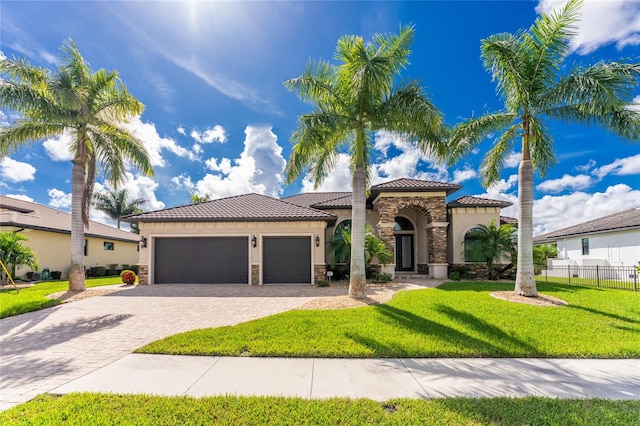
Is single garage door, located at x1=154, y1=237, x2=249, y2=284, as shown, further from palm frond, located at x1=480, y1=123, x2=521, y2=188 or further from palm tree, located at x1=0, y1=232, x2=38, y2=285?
palm frond, located at x1=480, y1=123, x2=521, y2=188

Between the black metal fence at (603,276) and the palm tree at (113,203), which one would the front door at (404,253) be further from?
the palm tree at (113,203)

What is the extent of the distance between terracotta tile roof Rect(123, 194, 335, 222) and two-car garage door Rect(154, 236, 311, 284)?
3.90 ft

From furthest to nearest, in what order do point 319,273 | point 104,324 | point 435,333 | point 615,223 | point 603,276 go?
point 615,223 < point 603,276 < point 319,273 < point 104,324 < point 435,333

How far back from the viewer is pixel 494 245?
47.6ft

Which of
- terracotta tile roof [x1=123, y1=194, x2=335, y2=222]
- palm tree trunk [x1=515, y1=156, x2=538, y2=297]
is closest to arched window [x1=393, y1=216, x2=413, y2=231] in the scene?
terracotta tile roof [x1=123, y1=194, x2=335, y2=222]

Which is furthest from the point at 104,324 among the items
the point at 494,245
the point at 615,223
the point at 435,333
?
the point at 615,223

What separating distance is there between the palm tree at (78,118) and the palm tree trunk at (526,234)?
16.2 meters

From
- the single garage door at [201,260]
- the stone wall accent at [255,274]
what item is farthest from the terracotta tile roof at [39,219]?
the stone wall accent at [255,274]

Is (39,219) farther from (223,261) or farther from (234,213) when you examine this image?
(234,213)

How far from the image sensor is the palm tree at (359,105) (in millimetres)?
8969

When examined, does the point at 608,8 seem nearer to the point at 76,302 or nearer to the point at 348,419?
the point at 348,419

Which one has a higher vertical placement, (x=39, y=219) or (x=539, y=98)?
(x=539, y=98)

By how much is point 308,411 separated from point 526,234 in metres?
10.3

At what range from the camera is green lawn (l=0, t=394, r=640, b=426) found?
3203 millimetres
